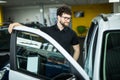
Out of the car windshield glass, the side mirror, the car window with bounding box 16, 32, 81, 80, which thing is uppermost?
the car window with bounding box 16, 32, 81, 80

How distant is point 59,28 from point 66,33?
0.37 feet

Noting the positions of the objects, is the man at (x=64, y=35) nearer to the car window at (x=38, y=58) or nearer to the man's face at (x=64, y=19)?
the man's face at (x=64, y=19)

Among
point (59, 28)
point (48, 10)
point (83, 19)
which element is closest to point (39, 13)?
point (48, 10)

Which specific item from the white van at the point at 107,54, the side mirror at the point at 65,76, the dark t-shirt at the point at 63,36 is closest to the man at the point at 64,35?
the dark t-shirt at the point at 63,36

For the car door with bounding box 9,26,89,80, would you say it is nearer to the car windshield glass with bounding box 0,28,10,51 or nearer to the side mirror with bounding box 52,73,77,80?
the side mirror with bounding box 52,73,77,80

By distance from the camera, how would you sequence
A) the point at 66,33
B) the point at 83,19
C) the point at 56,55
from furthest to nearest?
the point at 83,19
the point at 66,33
the point at 56,55

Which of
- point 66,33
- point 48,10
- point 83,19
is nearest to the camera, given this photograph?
point 66,33

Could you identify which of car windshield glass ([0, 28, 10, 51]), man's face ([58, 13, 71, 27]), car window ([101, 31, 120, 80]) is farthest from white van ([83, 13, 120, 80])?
car windshield glass ([0, 28, 10, 51])

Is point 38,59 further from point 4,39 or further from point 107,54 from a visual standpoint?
point 4,39

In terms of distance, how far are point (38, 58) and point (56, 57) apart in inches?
8.1

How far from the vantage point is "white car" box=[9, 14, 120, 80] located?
3.07 m

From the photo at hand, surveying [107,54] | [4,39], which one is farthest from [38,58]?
[4,39]

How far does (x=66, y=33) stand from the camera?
408cm

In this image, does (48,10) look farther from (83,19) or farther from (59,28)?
(59,28)
